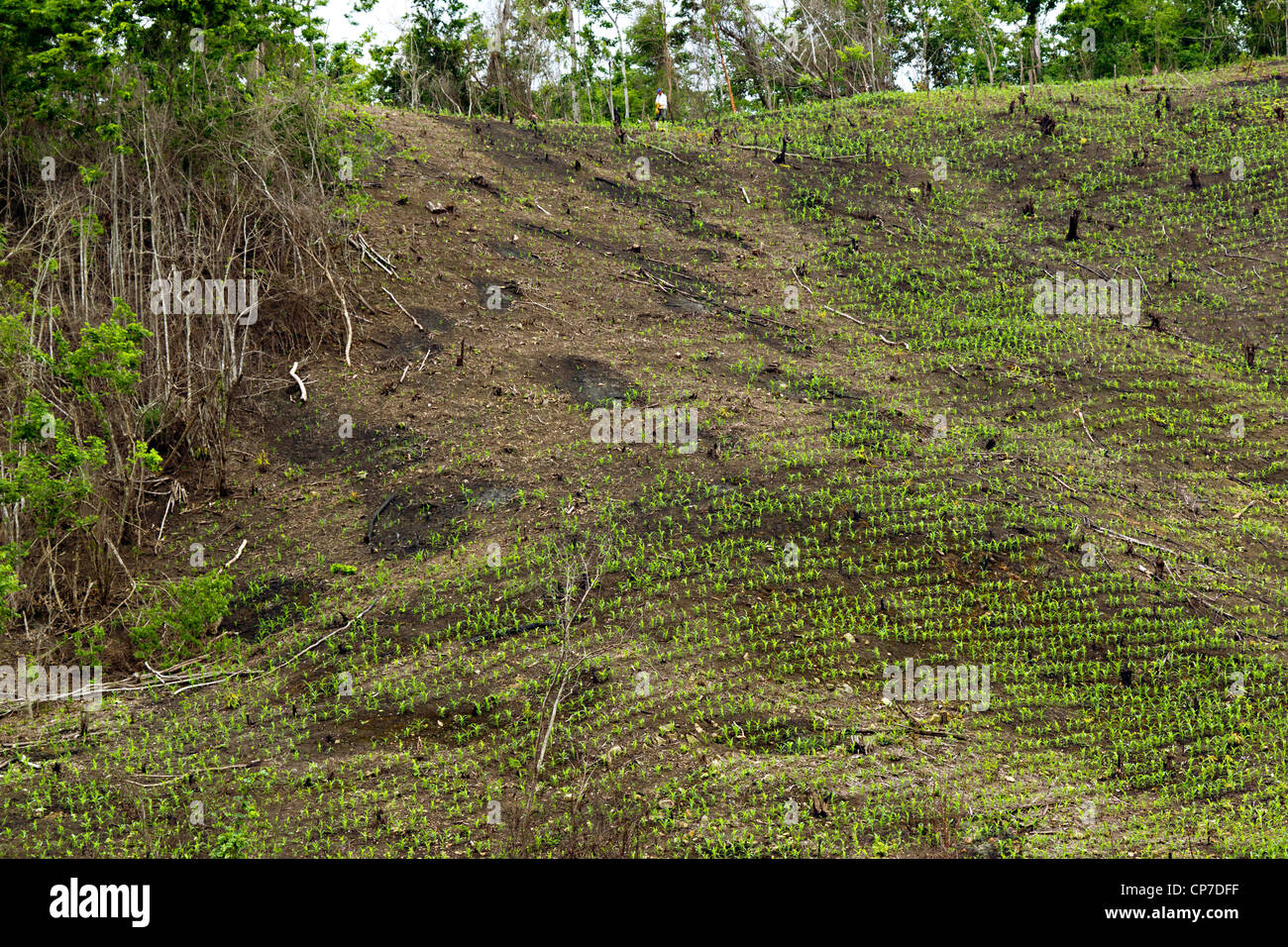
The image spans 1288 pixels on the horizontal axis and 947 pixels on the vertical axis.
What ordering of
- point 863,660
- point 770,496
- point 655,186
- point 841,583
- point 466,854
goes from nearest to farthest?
point 466,854 → point 863,660 → point 841,583 → point 770,496 → point 655,186

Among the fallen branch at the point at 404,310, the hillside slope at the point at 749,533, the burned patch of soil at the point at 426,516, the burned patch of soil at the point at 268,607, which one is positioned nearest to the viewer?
the hillside slope at the point at 749,533

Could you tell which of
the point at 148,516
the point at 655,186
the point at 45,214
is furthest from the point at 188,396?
the point at 655,186

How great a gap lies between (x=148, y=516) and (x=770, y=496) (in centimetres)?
863

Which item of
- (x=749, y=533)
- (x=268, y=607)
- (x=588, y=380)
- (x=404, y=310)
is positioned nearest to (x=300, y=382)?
(x=404, y=310)

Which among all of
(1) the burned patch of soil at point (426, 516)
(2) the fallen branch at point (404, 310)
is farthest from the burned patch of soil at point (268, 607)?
(2) the fallen branch at point (404, 310)

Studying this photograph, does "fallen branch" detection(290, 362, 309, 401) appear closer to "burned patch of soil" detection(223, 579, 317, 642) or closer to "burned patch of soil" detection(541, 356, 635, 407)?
"burned patch of soil" detection(541, 356, 635, 407)

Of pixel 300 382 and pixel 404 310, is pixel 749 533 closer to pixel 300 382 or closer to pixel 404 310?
pixel 300 382

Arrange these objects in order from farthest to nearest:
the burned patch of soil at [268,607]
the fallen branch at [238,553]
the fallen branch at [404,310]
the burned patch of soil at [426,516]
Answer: the fallen branch at [404,310], the burned patch of soil at [426,516], the fallen branch at [238,553], the burned patch of soil at [268,607]

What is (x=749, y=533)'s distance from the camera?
1392 cm

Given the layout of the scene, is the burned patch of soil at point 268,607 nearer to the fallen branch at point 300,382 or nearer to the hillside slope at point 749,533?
the hillside slope at point 749,533

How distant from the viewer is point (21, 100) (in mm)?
17109

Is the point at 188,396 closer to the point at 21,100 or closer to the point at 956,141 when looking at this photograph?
the point at 21,100

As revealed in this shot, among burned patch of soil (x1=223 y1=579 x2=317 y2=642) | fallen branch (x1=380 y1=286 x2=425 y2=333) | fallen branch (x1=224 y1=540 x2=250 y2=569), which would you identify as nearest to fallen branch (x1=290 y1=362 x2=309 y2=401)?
fallen branch (x1=380 y1=286 x2=425 y2=333)

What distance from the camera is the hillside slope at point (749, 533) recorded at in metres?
9.70
